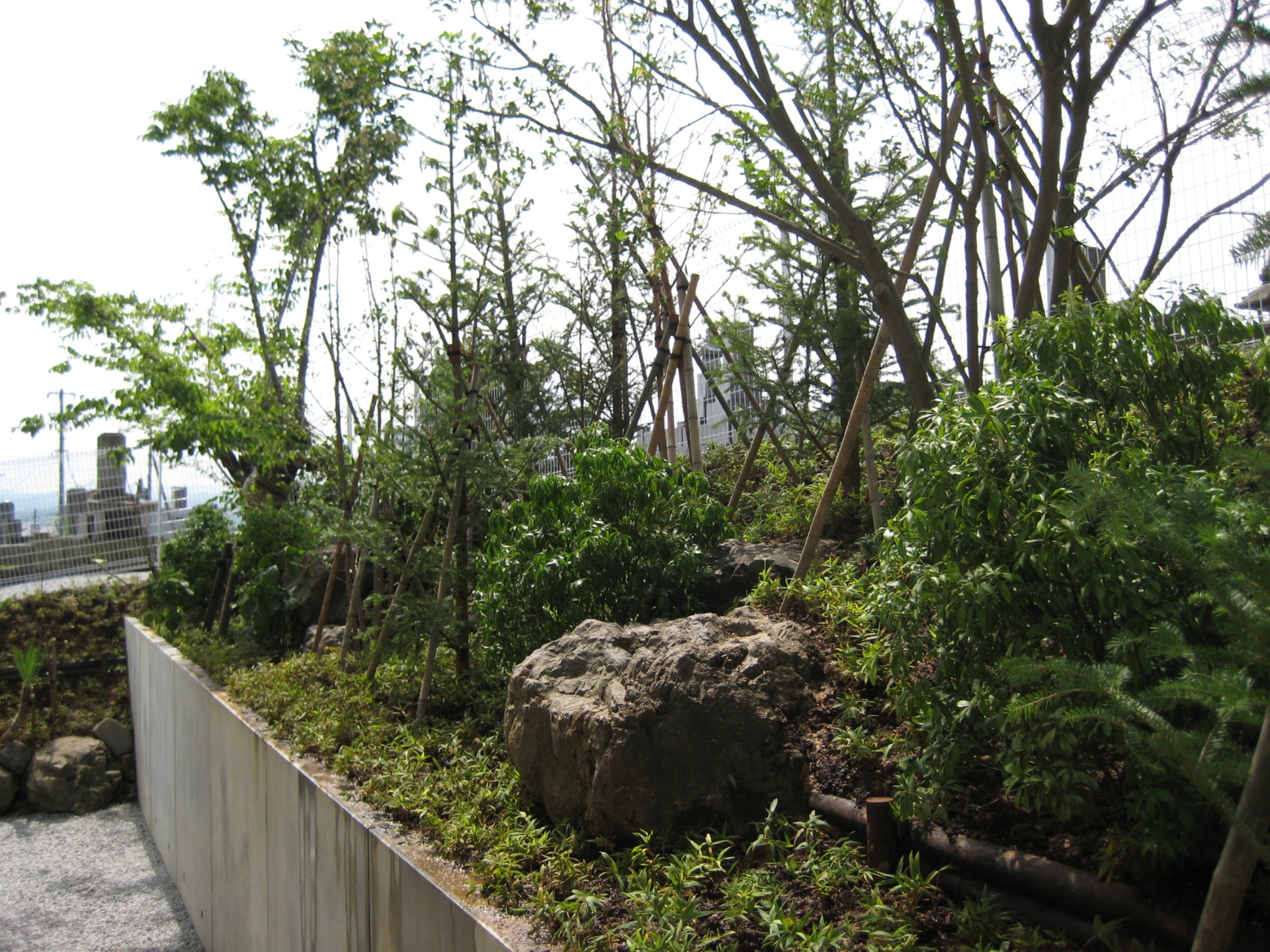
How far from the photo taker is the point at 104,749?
1029 centimetres

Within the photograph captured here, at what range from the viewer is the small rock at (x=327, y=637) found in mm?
6691

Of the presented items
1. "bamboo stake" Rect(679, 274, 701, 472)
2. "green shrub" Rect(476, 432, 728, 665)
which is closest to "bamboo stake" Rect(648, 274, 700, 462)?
"bamboo stake" Rect(679, 274, 701, 472)

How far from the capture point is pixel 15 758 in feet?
32.1

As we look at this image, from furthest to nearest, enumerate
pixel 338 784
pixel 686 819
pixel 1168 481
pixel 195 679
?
pixel 195 679 → pixel 338 784 → pixel 686 819 → pixel 1168 481

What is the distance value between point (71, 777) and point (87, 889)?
2525 millimetres

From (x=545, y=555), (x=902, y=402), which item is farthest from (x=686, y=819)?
(x=902, y=402)

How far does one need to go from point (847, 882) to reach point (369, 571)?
5.37 meters

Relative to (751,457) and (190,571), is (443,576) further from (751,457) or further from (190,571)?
(190,571)

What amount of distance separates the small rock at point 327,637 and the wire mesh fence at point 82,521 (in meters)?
5.83

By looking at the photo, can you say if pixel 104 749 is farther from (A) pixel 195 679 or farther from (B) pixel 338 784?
(B) pixel 338 784

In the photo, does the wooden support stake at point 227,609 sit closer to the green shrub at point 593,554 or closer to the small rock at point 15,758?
the small rock at point 15,758

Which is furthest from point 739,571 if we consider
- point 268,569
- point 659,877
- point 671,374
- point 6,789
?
point 6,789

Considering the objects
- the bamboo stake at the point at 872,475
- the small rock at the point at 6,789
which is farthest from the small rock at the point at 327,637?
the small rock at the point at 6,789

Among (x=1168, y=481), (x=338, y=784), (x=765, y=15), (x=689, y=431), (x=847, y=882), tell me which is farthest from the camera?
(x=689, y=431)
